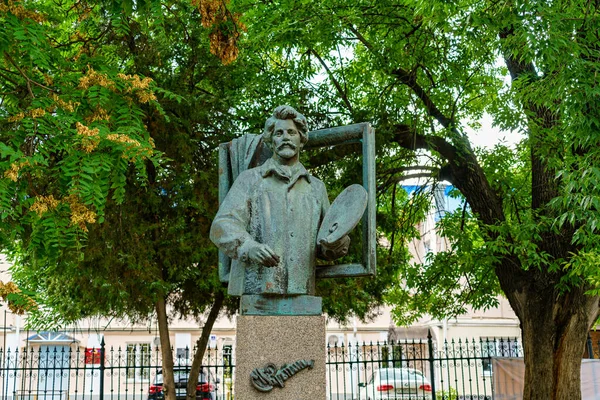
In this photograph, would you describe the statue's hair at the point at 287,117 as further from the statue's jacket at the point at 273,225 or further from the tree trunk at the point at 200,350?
the tree trunk at the point at 200,350

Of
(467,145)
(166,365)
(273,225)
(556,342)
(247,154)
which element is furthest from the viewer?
(166,365)

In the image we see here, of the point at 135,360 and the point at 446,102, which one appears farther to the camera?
the point at 135,360

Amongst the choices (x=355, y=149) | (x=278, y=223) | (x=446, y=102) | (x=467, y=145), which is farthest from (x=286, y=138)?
(x=446, y=102)

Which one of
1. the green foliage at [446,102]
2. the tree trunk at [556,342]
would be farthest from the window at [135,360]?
the tree trunk at [556,342]

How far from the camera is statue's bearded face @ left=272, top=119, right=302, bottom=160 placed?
4359mm

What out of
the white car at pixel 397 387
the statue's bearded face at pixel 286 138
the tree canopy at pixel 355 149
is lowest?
the white car at pixel 397 387

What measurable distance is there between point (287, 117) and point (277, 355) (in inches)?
53.6

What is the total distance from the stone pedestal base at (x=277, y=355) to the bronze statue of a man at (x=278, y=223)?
9 centimetres

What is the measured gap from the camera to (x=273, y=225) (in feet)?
14.0

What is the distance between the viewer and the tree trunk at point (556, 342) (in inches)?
475

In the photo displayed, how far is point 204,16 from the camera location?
26.5 ft

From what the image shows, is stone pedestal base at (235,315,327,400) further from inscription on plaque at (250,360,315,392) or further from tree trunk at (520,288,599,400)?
tree trunk at (520,288,599,400)

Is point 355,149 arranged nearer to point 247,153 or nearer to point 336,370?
point 336,370

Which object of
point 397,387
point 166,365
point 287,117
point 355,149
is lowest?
point 397,387
